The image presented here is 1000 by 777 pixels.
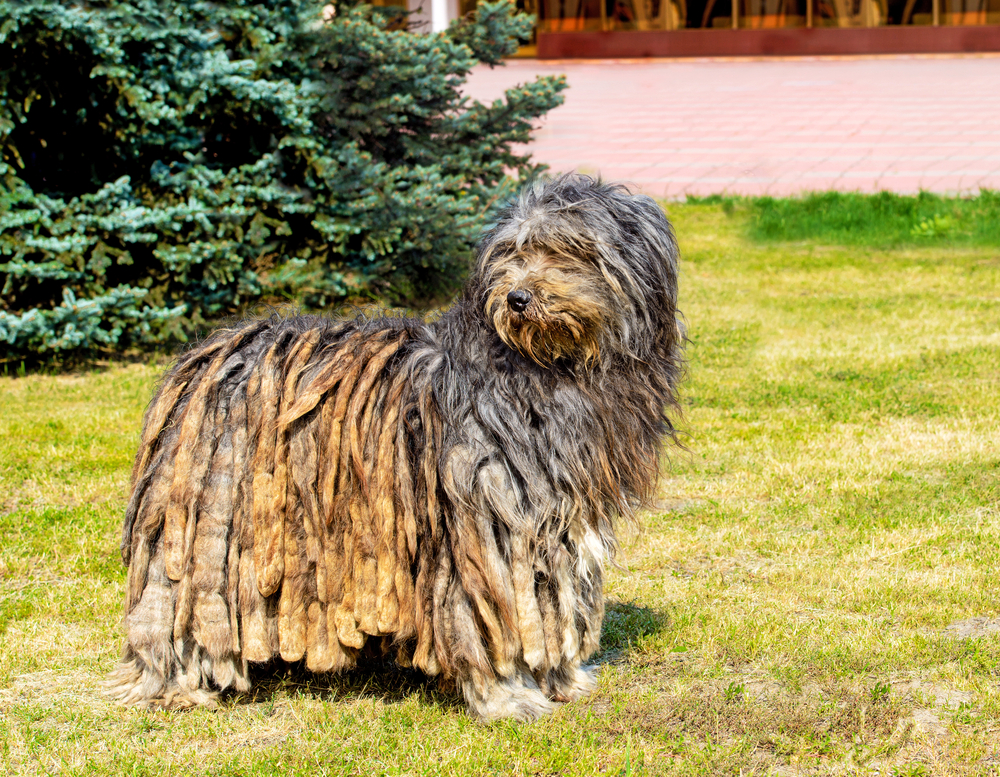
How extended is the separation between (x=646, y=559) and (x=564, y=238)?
232 centimetres

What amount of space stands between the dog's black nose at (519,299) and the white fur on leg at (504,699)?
3.95ft

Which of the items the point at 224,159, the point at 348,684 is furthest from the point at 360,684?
the point at 224,159

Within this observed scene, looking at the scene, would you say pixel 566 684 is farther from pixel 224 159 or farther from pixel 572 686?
pixel 224 159

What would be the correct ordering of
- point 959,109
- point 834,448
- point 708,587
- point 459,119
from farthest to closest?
1. point 959,109
2. point 459,119
3. point 834,448
4. point 708,587

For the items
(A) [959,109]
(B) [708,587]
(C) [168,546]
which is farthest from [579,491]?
(A) [959,109]

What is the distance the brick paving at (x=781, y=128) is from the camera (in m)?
15.0

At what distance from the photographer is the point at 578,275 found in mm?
3316

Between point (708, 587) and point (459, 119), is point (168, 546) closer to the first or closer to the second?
point (708, 587)

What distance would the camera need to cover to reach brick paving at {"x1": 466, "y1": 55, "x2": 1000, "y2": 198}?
1496 cm

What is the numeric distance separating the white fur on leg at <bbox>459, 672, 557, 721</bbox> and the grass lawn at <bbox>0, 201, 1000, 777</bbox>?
0.05 metres

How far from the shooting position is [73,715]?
3918 millimetres

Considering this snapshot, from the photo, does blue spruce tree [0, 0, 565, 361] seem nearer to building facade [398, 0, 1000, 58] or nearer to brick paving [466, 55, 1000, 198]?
brick paving [466, 55, 1000, 198]

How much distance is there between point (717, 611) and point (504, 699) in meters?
1.31

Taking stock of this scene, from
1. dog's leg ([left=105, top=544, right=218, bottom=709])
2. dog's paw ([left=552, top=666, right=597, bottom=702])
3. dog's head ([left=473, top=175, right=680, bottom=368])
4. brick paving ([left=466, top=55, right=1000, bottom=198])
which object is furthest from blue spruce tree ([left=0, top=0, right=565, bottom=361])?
dog's paw ([left=552, top=666, right=597, bottom=702])
